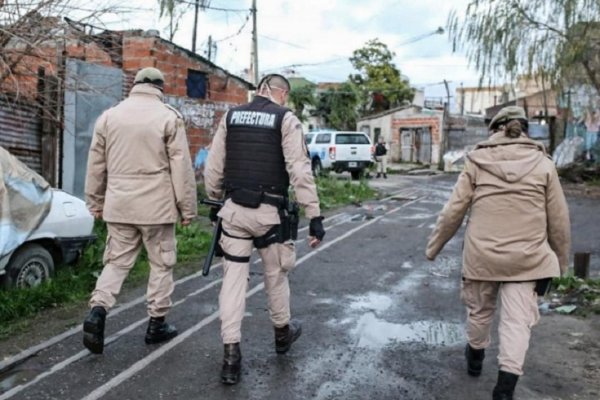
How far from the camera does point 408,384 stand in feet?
13.2

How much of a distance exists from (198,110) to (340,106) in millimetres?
30157

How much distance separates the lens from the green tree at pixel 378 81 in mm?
46156

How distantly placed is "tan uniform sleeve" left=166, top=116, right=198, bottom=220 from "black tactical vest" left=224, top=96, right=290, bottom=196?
1.43 ft

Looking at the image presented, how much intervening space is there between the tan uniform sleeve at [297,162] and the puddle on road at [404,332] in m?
1.37

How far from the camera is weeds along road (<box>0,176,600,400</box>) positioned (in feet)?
12.8

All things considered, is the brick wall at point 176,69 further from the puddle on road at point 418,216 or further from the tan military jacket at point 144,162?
the tan military jacket at point 144,162

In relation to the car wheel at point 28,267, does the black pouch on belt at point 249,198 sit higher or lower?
higher

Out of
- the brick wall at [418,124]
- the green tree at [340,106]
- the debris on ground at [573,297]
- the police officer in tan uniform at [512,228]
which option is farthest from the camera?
the green tree at [340,106]

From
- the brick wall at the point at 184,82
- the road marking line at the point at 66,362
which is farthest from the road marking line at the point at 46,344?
the brick wall at the point at 184,82

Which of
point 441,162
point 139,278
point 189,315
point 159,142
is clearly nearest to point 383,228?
point 139,278

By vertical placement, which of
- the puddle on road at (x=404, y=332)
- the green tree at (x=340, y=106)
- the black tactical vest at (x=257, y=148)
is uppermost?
the green tree at (x=340, y=106)

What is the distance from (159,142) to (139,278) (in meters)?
2.80

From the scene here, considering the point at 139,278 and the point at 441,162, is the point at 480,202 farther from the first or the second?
the point at 441,162

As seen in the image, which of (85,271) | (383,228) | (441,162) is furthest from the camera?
(441,162)
